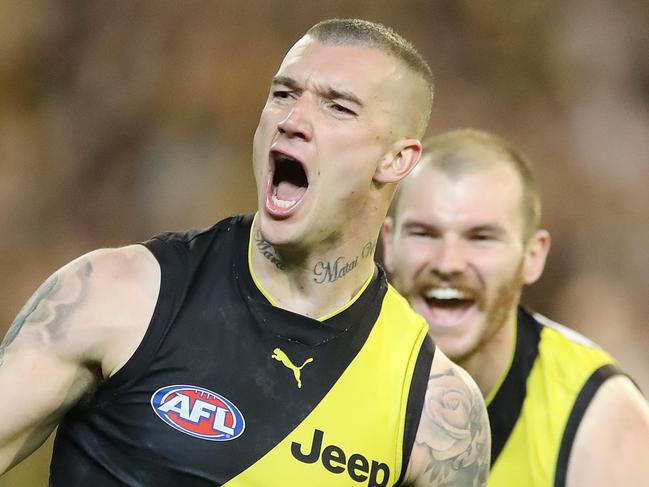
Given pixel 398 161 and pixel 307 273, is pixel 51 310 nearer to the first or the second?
pixel 307 273

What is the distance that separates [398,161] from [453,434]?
0.63 meters

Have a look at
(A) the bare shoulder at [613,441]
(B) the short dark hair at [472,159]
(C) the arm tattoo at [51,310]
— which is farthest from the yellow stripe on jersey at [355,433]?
(B) the short dark hair at [472,159]

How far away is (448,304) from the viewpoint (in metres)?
3.55

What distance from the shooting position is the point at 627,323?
18.4 ft

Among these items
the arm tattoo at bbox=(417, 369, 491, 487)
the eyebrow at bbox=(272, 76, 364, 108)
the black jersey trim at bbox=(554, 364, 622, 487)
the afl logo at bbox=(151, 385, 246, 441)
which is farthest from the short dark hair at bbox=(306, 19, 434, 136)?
the black jersey trim at bbox=(554, 364, 622, 487)

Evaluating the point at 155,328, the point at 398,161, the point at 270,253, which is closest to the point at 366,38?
the point at 398,161

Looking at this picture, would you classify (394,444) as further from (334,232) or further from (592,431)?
(592,431)

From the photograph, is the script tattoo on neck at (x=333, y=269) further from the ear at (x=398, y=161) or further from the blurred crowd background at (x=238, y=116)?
the blurred crowd background at (x=238, y=116)

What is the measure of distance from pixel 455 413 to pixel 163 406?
2.19 feet

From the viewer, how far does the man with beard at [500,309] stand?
3.22m

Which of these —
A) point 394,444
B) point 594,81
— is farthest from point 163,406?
point 594,81

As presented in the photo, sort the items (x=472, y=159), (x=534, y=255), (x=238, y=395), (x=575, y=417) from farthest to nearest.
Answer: (x=534, y=255)
(x=472, y=159)
(x=575, y=417)
(x=238, y=395)

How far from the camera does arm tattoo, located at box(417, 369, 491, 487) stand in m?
2.44

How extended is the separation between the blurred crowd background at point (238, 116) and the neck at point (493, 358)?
2021 millimetres
